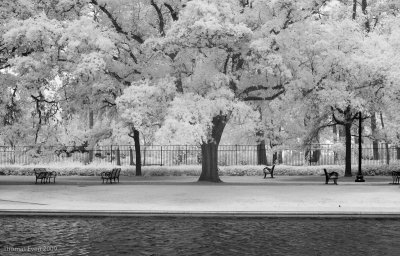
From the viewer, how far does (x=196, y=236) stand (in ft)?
46.0

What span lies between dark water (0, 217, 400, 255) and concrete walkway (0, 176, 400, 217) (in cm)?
56

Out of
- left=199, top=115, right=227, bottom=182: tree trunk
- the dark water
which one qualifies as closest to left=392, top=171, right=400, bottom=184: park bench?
left=199, top=115, right=227, bottom=182: tree trunk

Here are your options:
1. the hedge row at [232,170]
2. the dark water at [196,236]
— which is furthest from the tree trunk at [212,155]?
the dark water at [196,236]

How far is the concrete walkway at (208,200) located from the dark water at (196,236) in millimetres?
565

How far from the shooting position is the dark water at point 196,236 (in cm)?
1212

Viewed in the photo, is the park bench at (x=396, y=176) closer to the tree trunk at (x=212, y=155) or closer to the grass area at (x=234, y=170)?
the grass area at (x=234, y=170)

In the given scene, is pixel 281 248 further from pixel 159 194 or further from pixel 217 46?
pixel 217 46

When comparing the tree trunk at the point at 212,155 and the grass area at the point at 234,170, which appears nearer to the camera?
the tree trunk at the point at 212,155

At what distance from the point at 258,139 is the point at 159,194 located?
843 inches

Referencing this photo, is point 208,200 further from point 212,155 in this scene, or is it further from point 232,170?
point 232,170

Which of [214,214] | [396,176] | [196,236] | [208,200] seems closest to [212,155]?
[396,176]

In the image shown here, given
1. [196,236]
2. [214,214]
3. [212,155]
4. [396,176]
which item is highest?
[212,155]

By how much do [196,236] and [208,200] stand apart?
774 centimetres

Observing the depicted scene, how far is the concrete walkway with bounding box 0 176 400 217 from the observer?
17.7 metres
